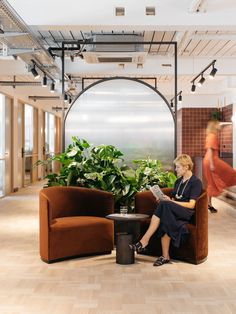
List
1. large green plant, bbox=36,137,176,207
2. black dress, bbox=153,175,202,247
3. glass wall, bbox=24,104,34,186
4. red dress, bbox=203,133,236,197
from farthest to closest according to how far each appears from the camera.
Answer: glass wall, bbox=24,104,34,186 → red dress, bbox=203,133,236,197 → large green plant, bbox=36,137,176,207 → black dress, bbox=153,175,202,247

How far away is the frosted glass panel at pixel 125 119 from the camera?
7.92 m

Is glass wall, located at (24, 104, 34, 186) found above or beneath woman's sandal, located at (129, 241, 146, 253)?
above

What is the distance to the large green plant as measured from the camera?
645 cm

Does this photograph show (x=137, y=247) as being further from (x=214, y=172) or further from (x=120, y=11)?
(x=214, y=172)

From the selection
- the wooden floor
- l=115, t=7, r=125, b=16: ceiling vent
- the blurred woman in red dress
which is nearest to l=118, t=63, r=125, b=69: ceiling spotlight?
the blurred woman in red dress

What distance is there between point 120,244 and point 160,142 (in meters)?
2.81

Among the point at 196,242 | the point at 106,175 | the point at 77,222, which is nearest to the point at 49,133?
the point at 106,175

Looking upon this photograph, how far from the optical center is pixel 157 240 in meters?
5.74

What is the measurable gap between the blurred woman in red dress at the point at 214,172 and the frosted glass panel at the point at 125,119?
1.78 meters

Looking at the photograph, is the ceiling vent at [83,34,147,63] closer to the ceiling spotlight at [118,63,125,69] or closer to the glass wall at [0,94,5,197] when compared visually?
the ceiling spotlight at [118,63,125,69]

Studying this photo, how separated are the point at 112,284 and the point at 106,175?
6.80 ft

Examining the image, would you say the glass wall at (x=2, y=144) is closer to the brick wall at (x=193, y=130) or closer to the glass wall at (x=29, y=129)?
the glass wall at (x=29, y=129)

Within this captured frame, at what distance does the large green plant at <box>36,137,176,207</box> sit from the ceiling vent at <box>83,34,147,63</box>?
207 centimetres

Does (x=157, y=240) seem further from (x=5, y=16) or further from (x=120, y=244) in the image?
(x=5, y=16)
